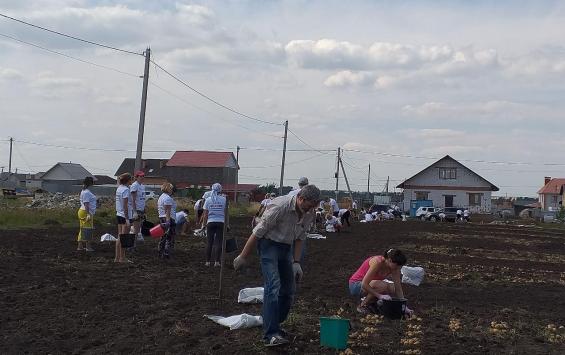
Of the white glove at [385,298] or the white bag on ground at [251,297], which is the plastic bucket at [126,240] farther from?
the white glove at [385,298]

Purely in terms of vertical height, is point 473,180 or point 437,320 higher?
point 473,180

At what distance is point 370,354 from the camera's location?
672 centimetres

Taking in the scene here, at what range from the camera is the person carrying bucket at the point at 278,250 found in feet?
22.3

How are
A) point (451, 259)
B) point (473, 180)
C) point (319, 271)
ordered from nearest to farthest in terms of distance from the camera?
1. point (319, 271)
2. point (451, 259)
3. point (473, 180)

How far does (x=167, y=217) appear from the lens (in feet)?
48.2

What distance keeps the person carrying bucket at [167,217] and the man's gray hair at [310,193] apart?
25.9ft

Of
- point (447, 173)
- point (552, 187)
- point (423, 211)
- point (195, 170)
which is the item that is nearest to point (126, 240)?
point (423, 211)

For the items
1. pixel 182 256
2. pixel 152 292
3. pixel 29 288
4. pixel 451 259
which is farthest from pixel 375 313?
pixel 451 259

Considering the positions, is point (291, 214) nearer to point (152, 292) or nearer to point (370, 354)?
point (370, 354)

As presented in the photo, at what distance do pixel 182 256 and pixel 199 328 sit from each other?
26.7 ft

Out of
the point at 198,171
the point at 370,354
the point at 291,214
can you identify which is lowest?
the point at 370,354

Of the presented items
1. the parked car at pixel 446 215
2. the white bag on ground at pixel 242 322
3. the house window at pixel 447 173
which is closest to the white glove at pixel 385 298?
the white bag on ground at pixel 242 322

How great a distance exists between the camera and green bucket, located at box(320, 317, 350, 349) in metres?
6.68

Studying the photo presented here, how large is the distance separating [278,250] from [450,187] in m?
84.4
